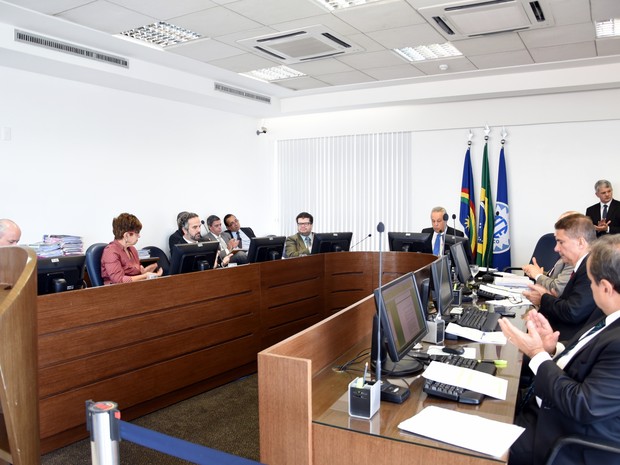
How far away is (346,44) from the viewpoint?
523 centimetres

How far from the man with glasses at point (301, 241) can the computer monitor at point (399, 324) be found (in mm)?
3307

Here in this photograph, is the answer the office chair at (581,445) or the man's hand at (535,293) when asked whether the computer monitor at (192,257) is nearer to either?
the man's hand at (535,293)

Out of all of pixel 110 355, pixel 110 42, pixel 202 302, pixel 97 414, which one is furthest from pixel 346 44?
pixel 97 414

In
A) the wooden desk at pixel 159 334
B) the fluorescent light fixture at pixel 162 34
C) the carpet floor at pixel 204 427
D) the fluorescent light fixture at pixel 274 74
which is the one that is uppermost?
the fluorescent light fixture at pixel 162 34

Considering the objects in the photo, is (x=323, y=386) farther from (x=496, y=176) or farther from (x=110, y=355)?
(x=496, y=176)

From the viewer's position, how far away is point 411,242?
203 inches

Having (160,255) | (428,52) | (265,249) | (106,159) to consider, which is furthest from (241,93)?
(265,249)

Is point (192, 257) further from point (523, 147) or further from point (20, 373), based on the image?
point (523, 147)

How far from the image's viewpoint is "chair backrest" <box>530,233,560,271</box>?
15.6 feet

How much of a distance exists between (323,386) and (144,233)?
16.1ft

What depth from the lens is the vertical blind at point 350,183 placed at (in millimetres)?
7703

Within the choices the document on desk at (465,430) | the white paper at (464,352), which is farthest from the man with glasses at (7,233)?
the document on desk at (465,430)

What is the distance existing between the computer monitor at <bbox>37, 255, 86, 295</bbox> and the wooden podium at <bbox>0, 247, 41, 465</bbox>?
218 cm

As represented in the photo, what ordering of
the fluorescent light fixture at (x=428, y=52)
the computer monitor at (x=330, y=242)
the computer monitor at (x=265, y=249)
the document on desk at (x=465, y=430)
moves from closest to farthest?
the document on desk at (x=465, y=430) → the computer monitor at (x=265, y=249) → the computer monitor at (x=330, y=242) → the fluorescent light fixture at (x=428, y=52)
